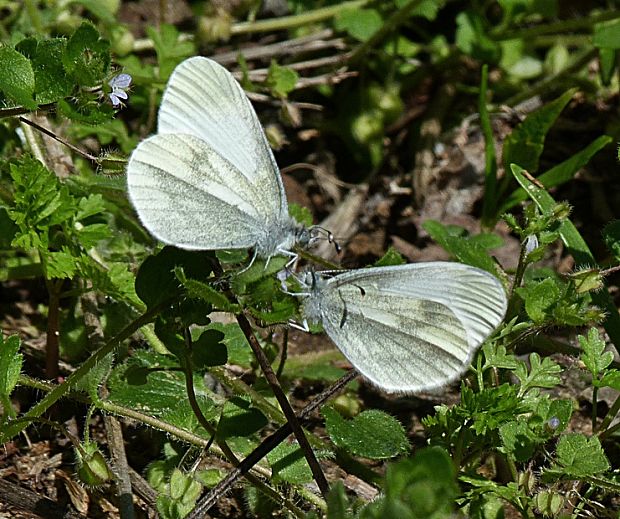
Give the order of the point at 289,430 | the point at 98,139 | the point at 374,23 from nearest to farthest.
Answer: the point at 289,430
the point at 98,139
the point at 374,23

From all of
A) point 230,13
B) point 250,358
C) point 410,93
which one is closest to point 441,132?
point 410,93

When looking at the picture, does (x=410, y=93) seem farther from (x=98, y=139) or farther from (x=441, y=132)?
(x=98, y=139)

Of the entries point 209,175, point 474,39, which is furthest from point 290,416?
point 474,39

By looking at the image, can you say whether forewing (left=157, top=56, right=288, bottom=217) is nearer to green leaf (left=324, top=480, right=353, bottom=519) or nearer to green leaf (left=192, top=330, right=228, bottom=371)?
green leaf (left=192, top=330, right=228, bottom=371)

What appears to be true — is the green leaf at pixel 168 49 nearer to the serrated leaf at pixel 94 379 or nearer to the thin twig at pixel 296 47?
the thin twig at pixel 296 47

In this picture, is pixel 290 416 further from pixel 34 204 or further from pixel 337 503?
pixel 34 204
